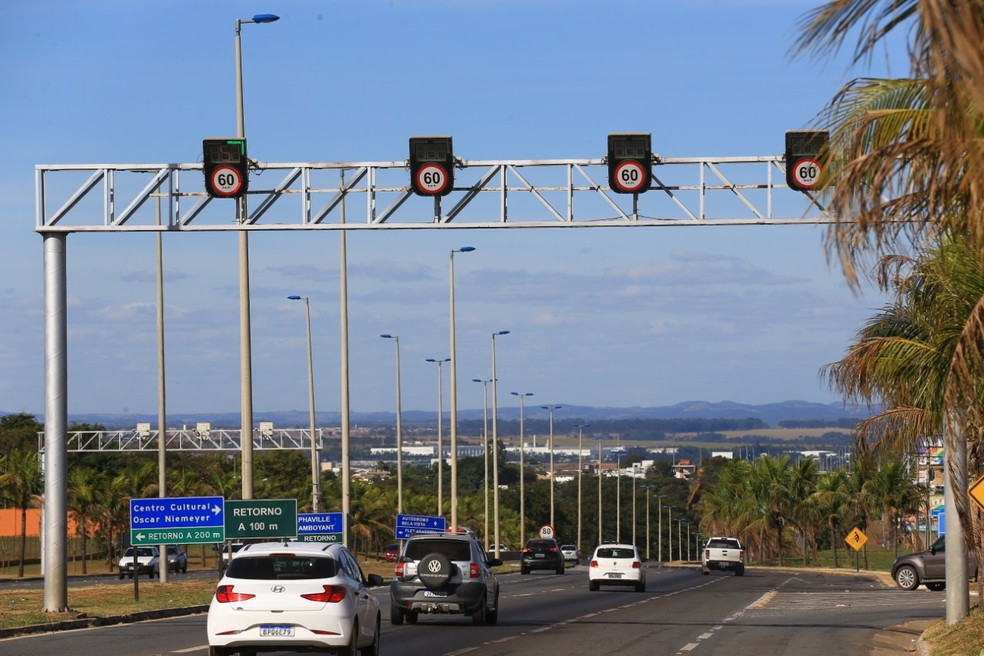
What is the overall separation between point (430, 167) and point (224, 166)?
3.61 m

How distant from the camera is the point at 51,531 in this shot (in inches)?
1115

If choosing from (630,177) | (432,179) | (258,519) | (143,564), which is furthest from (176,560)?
(630,177)

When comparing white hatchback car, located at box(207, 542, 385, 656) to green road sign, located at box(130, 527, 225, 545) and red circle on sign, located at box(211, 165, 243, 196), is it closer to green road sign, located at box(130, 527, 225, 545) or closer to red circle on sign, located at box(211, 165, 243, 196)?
red circle on sign, located at box(211, 165, 243, 196)

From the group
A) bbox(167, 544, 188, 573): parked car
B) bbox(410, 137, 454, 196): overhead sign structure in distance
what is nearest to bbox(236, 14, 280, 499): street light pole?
bbox(410, 137, 454, 196): overhead sign structure in distance

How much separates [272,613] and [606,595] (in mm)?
28119

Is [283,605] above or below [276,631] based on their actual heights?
above

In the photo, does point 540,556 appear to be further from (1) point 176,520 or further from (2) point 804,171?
(2) point 804,171

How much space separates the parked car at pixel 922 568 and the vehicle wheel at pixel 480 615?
76.7 feet

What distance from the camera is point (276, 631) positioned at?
17.7 metres

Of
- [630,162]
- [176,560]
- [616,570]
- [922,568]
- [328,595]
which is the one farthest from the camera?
[176,560]

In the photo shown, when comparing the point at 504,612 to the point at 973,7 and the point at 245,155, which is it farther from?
the point at 973,7

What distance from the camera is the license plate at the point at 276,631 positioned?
1769 cm

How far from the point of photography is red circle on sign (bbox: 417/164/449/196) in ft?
83.6

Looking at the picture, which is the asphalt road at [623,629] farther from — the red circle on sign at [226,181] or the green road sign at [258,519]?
the red circle on sign at [226,181]
